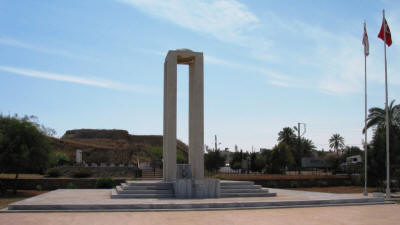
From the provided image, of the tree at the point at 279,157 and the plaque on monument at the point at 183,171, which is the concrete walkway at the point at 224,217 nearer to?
the plaque on monument at the point at 183,171

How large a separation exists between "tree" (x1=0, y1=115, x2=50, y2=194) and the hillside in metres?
39.8

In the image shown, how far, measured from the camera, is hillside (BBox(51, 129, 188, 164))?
3671 inches

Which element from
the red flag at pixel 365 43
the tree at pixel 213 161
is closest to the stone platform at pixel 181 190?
the red flag at pixel 365 43

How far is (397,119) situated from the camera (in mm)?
36594

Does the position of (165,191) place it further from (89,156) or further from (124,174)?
(89,156)

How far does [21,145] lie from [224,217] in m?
19.9

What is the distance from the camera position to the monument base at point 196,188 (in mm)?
17328

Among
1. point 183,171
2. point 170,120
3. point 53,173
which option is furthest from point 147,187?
point 53,173

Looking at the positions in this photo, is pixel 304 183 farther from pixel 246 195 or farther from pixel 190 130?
pixel 246 195

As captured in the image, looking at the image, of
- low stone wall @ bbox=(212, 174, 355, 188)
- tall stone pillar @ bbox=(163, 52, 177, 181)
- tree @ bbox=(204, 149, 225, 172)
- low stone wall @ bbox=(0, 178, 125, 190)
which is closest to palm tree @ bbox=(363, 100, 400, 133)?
low stone wall @ bbox=(212, 174, 355, 188)

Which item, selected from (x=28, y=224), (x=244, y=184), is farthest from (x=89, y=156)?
(x=28, y=224)

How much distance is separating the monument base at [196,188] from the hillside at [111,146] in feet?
163

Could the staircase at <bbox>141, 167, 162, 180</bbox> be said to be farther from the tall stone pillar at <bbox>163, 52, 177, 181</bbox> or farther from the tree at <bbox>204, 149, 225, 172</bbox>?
the tall stone pillar at <bbox>163, 52, 177, 181</bbox>

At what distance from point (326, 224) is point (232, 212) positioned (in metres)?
3.44
